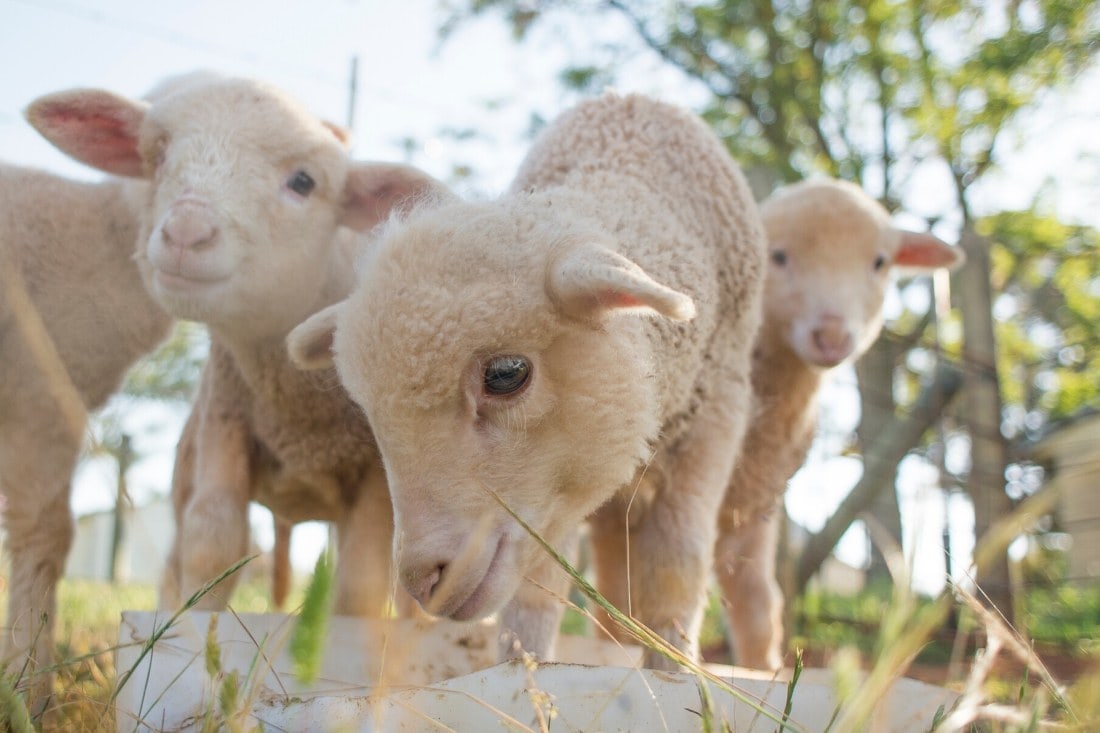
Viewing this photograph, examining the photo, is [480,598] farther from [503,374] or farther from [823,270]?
[823,270]

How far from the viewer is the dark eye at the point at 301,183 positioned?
2.90 metres

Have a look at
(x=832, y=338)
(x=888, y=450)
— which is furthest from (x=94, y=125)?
(x=888, y=450)

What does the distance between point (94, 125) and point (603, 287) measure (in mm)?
2082

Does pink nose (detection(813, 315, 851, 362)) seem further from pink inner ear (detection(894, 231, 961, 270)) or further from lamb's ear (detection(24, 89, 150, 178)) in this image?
lamb's ear (detection(24, 89, 150, 178))

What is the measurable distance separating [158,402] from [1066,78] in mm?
11843

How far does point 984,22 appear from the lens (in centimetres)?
980

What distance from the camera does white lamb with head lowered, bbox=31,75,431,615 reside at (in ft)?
8.83

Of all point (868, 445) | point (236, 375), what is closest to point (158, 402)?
point (868, 445)

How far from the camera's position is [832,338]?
351 centimetres

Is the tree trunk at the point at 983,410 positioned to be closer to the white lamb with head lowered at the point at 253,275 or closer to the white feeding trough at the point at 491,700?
the white lamb with head lowered at the point at 253,275

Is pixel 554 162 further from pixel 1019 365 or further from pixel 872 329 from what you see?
pixel 1019 365

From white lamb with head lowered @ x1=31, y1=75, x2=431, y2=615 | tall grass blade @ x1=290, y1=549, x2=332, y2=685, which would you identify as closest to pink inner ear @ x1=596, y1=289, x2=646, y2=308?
tall grass blade @ x1=290, y1=549, x2=332, y2=685

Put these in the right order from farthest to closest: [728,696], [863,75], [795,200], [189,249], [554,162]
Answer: [863,75] < [795,200] < [554,162] < [189,249] < [728,696]

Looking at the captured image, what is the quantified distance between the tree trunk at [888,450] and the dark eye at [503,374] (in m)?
4.62
